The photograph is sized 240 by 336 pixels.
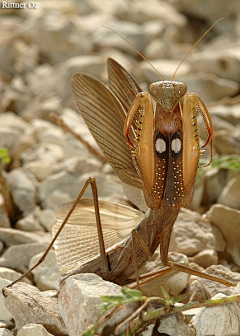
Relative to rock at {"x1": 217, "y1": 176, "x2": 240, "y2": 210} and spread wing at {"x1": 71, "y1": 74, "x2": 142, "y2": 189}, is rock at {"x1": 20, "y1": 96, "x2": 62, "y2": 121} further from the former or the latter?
spread wing at {"x1": 71, "y1": 74, "x2": 142, "y2": 189}

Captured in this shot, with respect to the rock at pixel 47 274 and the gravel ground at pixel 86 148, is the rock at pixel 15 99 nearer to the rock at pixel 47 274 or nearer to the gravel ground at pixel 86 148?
→ the gravel ground at pixel 86 148

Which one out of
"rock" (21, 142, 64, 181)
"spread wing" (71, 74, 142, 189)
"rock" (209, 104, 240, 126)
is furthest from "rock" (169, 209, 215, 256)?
"rock" (209, 104, 240, 126)

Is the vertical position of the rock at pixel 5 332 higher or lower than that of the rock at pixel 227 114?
lower

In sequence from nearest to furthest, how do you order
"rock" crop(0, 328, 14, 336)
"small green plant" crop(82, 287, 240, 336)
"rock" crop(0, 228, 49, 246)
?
1. "small green plant" crop(82, 287, 240, 336)
2. "rock" crop(0, 328, 14, 336)
3. "rock" crop(0, 228, 49, 246)

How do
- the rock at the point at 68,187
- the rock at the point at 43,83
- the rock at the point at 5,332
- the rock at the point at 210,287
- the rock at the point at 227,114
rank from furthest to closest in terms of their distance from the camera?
the rock at the point at 43,83
the rock at the point at 227,114
the rock at the point at 68,187
the rock at the point at 210,287
the rock at the point at 5,332

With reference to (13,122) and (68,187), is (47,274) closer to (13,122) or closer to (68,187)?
(68,187)

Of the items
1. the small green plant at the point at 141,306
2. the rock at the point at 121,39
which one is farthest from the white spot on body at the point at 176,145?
the rock at the point at 121,39

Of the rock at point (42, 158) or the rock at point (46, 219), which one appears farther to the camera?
the rock at point (42, 158)
